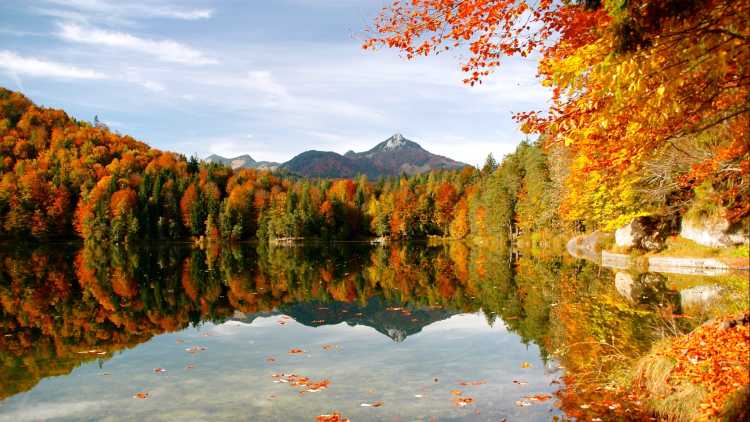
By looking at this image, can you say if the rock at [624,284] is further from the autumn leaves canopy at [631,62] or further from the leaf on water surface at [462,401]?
the leaf on water surface at [462,401]

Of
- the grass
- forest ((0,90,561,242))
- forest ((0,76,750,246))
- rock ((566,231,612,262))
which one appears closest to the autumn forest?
the grass

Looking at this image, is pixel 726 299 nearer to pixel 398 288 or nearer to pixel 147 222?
pixel 398 288

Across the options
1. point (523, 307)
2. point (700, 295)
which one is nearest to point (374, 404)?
point (523, 307)

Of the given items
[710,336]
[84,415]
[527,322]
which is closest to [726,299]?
[527,322]

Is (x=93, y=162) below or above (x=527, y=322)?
above

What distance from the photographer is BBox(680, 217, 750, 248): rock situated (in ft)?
91.1

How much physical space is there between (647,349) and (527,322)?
517 cm

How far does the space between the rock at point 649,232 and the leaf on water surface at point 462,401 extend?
2950cm

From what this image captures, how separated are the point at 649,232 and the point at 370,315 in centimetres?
2487

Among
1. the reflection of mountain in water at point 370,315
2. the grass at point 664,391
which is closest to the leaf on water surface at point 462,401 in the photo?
the grass at point 664,391

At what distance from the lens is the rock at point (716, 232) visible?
27781 mm

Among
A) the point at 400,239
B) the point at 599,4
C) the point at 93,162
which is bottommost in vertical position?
the point at 400,239

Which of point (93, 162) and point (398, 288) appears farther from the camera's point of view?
point (93, 162)

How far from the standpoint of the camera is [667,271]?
29.0 m
